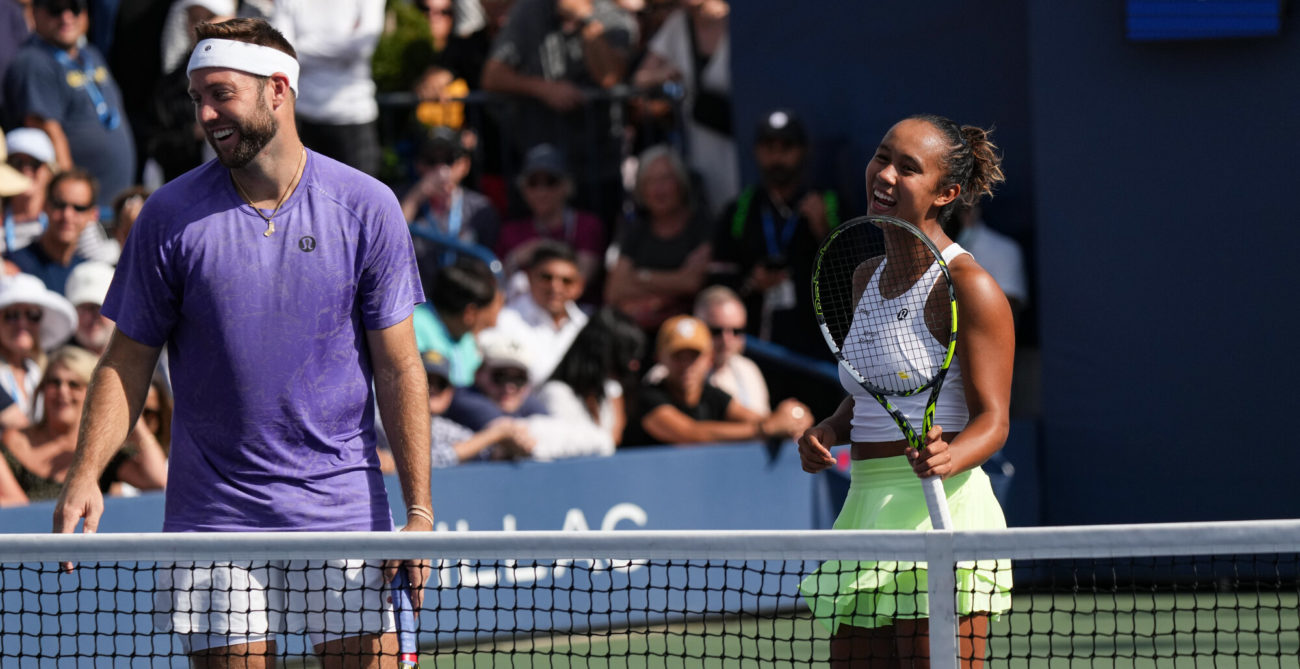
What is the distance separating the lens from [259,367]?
3867 mm

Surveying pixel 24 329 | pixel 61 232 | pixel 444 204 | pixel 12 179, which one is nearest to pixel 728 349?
pixel 444 204

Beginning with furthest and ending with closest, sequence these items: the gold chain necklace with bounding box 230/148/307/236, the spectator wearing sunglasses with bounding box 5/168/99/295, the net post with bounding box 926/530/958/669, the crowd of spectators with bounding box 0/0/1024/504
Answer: the spectator wearing sunglasses with bounding box 5/168/99/295
the crowd of spectators with bounding box 0/0/1024/504
the gold chain necklace with bounding box 230/148/307/236
the net post with bounding box 926/530/958/669

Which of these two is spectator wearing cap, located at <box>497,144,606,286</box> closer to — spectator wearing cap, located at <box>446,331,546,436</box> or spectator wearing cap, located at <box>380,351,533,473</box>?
spectator wearing cap, located at <box>446,331,546,436</box>

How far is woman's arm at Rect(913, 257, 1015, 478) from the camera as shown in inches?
145

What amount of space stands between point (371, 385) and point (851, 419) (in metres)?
1.09

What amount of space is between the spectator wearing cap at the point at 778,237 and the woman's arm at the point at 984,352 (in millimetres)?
5777

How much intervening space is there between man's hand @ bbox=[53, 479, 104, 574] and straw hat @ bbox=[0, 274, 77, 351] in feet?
11.7

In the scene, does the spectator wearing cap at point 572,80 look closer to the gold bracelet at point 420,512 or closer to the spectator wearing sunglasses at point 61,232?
the spectator wearing sunglasses at point 61,232

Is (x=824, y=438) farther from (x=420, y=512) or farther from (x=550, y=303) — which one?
(x=550, y=303)

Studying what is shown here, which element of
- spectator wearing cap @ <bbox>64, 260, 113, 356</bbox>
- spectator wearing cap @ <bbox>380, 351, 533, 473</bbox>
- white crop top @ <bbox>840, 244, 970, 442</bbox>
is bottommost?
spectator wearing cap @ <bbox>380, 351, 533, 473</bbox>

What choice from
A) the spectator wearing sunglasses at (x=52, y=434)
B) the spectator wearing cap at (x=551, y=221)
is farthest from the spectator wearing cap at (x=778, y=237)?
the spectator wearing sunglasses at (x=52, y=434)

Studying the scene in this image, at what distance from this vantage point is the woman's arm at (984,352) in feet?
12.1

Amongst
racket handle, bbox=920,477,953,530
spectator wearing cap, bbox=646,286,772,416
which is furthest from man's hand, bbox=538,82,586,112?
racket handle, bbox=920,477,953,530

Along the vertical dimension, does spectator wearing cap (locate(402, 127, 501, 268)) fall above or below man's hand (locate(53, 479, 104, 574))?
above
